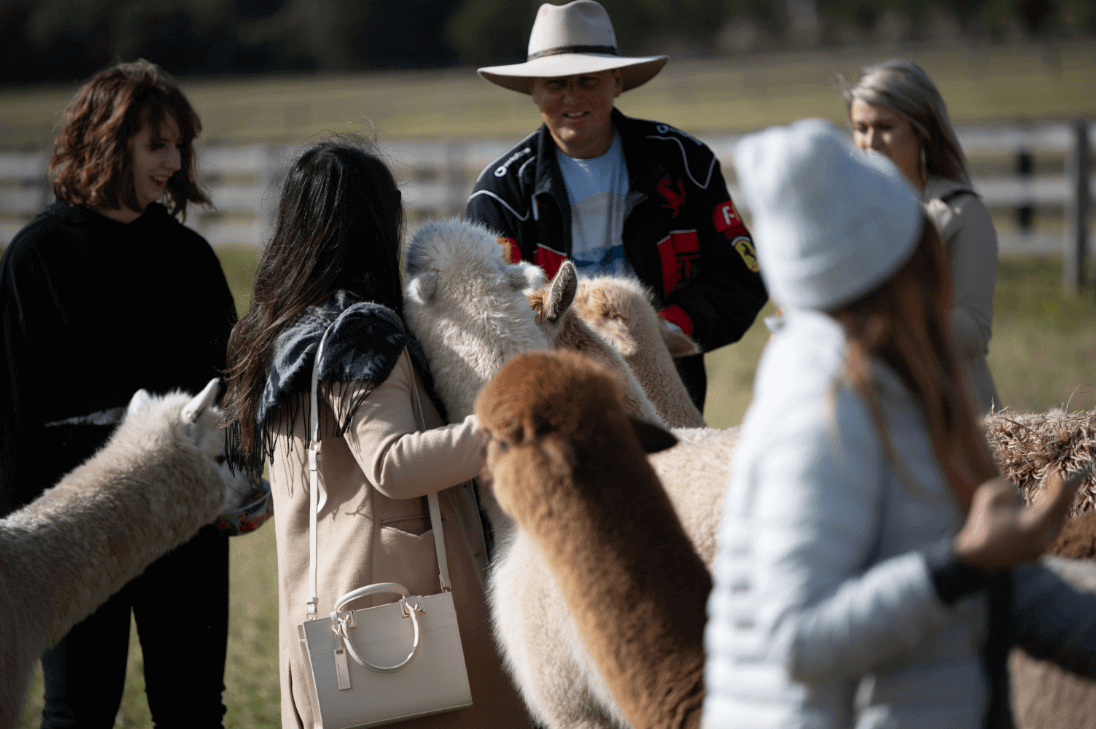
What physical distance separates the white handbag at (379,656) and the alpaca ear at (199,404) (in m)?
0.83

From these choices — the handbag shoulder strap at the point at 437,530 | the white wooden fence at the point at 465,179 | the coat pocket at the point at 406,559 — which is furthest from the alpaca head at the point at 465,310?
the white wooden fence at the point at 465,179

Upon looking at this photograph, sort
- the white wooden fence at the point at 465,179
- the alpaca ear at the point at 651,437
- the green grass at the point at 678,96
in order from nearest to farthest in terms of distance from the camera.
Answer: the alpaca ear at the point at 651,437
the white wooden fence at the point at 465,179
the green grass at the point at 678,96

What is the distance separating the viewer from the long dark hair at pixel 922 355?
1213 mm

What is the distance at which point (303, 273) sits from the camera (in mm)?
2260

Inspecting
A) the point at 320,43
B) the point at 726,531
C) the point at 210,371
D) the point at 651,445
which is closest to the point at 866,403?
the point at 726,531

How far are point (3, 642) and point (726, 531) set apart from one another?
218cm

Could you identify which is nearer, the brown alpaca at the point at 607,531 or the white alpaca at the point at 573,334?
the brown alpaca at the point at 607,531

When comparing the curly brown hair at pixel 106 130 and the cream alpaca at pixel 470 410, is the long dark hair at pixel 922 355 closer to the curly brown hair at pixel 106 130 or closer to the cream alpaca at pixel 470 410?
the cream alpaca at pixel 470 410

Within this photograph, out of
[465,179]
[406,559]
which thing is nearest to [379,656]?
[406,559]

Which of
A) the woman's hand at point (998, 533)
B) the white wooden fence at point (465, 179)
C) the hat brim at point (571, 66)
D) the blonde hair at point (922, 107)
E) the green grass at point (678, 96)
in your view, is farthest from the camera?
the green grass at point (678, 96)

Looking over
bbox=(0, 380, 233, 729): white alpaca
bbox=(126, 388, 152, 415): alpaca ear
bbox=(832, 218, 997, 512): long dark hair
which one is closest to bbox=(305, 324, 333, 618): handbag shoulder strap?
bbox=(0, 380, 233, 729): white alpaca

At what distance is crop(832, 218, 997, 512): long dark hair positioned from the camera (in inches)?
47.8

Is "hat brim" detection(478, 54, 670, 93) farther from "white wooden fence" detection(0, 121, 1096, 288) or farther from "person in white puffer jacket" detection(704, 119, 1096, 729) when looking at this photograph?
"white wooden fence" detection(0, 121, 1096, 288)

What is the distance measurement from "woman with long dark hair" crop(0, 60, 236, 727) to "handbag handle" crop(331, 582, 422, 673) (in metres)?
1.15
